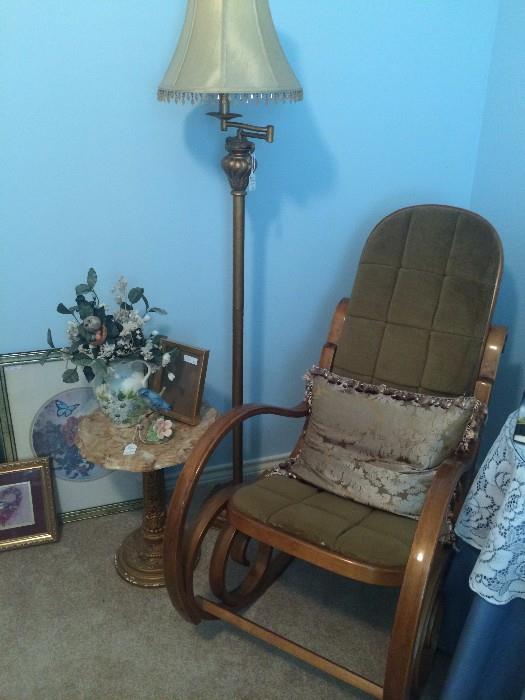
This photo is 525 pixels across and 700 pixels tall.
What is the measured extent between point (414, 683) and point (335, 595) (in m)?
0.44

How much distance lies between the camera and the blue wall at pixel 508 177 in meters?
2.02

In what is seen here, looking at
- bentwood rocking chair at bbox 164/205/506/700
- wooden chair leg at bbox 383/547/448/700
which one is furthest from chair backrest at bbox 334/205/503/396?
wooden chair leg at bbox 383/547/448/700

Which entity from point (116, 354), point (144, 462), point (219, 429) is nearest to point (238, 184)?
point (116, 354)

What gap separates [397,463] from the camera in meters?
1.69

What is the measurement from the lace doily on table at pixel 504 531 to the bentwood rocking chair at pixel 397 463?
10 cm

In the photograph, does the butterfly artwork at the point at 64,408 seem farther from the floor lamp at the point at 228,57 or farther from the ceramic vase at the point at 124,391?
the floor lamp at the point at 228,57

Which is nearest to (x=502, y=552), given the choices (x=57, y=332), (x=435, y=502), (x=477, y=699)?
(x=435, y=502)

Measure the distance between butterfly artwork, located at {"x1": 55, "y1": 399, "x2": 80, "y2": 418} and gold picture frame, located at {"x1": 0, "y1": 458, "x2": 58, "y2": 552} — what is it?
154 millimetres

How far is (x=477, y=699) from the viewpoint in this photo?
4.74 ft

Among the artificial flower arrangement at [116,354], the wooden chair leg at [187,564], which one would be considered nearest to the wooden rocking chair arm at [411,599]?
the wooden chair leg at [187,564]

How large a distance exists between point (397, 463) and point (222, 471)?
2.88ft

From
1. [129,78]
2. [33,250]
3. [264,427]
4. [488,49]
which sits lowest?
A: [264,427]

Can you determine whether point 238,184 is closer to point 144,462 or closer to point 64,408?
point 144,462

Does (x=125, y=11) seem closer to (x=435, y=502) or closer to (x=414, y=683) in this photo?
(x=435, y=502)
